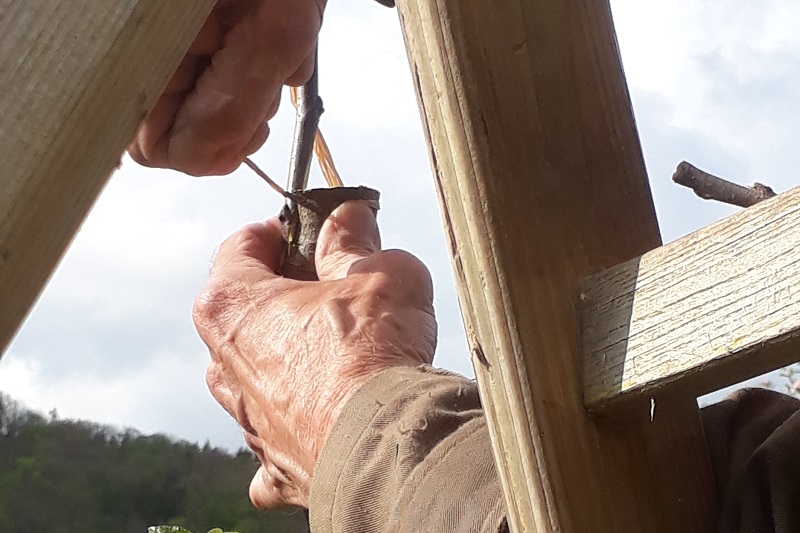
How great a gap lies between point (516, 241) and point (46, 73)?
8.7 inches

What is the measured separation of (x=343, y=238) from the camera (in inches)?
38.5

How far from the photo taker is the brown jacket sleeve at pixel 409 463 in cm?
60

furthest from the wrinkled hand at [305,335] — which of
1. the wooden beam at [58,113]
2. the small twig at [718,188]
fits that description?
the wooden beam at [58,113]

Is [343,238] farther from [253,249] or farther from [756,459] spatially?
[756,459]

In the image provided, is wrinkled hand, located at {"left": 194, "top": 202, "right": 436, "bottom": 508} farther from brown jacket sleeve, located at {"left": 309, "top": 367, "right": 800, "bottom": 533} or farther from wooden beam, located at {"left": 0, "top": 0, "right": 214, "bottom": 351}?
wooden beam, located at {"left": 0, "top": 0, "right": 214, "bottom": 351}

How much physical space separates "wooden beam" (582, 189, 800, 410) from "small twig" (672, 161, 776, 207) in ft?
0.67

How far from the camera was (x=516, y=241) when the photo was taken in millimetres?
450

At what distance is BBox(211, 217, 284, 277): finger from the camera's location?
1.00m

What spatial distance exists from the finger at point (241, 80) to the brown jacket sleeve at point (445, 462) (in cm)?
23

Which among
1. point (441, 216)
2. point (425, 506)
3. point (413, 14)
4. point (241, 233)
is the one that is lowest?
point (425, 506)

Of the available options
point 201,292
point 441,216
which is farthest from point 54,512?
point 441,216

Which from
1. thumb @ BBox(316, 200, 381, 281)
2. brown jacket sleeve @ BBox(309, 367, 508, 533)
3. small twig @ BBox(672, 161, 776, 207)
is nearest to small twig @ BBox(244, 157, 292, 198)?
thumb @ BBox(316, 200, 381, 281)

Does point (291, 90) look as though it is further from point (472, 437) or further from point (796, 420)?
point (796, 420)

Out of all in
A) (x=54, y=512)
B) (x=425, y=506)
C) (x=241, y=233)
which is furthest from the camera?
(x=54, y=512)
